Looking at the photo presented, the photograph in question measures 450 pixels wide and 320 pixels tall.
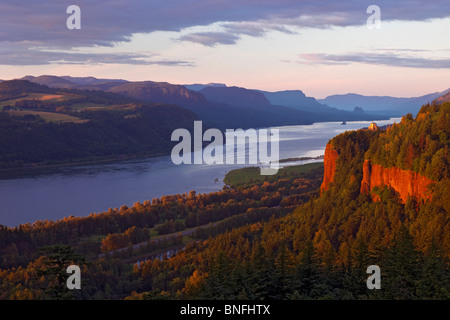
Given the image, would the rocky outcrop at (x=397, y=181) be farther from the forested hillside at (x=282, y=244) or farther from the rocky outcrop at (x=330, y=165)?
the rocky outcrop at (x=330, y=165)

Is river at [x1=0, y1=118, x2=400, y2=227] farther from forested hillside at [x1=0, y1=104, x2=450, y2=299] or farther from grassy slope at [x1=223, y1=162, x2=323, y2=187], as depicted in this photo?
forested hillside at [x1=0, y1=104, x2=450, y2=299]

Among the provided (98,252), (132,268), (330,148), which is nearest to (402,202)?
(330,148)

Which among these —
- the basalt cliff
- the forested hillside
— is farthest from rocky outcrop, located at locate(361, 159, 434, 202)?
the forested hillside

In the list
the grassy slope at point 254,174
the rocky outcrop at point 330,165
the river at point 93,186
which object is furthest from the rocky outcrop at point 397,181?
the grassy slope at point 254,174

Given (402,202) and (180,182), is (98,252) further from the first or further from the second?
(180,182)

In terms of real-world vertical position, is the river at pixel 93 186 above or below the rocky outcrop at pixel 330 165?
below

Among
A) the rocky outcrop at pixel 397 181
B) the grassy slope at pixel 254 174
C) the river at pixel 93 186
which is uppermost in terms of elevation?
the rocky outcrop at pixel 397 181

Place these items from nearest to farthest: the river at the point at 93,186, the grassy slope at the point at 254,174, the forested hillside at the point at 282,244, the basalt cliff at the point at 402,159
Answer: the forested hillside at the point at 282,244 < the basalt cliff at the point at 402,159 < the river at the point at 93,186 < the grassy slope at the point at 254,174
